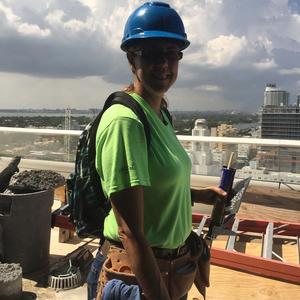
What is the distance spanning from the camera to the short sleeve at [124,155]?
4.40 feet

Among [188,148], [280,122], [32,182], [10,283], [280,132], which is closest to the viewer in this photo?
[10,283]

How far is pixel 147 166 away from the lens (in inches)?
54.6

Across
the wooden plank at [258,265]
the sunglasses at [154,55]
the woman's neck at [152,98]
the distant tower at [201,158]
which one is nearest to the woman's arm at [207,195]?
the woman's neck at [152,98]

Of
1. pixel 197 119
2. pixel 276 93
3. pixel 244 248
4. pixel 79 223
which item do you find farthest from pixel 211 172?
pixel 276 93

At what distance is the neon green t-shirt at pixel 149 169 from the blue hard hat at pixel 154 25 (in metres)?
0.22

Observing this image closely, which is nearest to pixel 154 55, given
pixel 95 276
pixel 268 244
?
pixel 95 276

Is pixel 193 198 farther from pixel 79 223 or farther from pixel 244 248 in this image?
pixel 244 248

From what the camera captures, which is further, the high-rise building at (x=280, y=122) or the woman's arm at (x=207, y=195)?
the high-rise building at (x=280, y=122)

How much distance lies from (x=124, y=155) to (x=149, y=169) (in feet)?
0.41

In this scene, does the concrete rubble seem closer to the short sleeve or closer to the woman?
the woman

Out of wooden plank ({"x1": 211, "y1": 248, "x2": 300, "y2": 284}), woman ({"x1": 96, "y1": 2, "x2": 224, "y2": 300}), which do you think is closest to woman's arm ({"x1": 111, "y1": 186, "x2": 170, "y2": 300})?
woman ({"x1": 96, "y1": 2, "x2": 224, "y2": 300})

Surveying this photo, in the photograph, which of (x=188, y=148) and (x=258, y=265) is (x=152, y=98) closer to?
(x=258, y=265)

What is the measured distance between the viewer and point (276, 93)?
13.1 m

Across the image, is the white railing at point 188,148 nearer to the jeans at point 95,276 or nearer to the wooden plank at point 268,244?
the wooden plank at point 268,244
